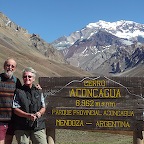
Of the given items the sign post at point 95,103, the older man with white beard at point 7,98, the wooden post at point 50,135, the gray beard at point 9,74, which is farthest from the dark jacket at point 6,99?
the wooden post at point 50,135

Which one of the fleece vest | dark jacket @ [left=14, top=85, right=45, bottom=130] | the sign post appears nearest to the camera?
dark jacket @ [left=14, top=85, right=45, bottom=130]

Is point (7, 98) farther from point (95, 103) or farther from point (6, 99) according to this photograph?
point (95, 103)

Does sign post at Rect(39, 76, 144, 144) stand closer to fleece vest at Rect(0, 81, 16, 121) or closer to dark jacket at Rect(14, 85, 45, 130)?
dark jacket at Rect(14, 85, 45, 130)

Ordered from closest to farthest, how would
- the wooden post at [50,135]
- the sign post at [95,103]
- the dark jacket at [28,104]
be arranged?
the dark jacket at [28,104], the sign post at [95,103], the wooden post at [50,135]

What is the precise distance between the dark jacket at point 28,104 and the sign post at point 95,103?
1832 millimetres

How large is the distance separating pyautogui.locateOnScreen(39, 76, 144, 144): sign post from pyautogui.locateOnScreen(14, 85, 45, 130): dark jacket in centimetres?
183

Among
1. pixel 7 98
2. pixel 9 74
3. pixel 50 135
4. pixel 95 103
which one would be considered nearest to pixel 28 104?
pixel 7 98

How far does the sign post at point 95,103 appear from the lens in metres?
9.14

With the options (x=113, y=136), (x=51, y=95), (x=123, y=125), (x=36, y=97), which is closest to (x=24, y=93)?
(x=36, y=97)

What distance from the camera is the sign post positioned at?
9141 mm

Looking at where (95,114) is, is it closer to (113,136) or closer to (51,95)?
(51,95)

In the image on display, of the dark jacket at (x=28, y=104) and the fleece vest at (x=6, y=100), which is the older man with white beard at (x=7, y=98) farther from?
the dark jacket at (x=28, y=104)

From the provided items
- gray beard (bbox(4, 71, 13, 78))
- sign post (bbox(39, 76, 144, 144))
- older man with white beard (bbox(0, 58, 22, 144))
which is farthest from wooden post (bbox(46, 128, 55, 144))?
gray beard (bbox(4, 71, 13, 78))

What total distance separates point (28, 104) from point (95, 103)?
7.62ft
